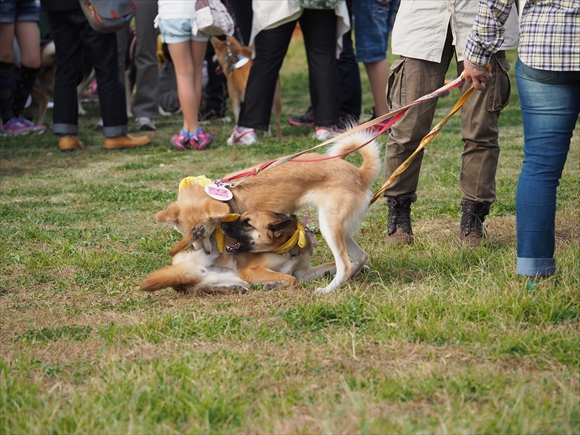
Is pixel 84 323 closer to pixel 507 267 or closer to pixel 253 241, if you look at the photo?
pixel 253 241

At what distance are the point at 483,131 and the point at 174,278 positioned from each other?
205cm

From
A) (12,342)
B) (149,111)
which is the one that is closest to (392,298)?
(12,342)

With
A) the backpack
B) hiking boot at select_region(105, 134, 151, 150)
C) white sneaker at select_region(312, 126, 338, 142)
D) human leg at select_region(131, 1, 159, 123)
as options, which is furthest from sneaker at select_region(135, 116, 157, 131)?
white sneaker at select_region(312, 126, 338, 142)

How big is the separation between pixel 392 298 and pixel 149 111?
276 inches

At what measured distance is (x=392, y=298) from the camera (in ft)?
11.1

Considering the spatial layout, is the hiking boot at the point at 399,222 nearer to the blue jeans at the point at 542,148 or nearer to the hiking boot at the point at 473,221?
the hiking boot at the point at 473,221

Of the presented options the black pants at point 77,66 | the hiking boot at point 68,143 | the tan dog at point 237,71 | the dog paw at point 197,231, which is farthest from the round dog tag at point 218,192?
the hiking boot at point 68,143

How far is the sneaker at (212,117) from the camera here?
393 inches

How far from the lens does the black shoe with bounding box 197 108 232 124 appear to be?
999 cm

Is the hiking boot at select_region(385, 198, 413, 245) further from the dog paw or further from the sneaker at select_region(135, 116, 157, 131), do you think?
the sneaker at select_region(135, 116, 157, 131)

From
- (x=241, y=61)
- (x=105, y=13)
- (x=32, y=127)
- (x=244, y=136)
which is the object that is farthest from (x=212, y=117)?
(x=105, y=13)

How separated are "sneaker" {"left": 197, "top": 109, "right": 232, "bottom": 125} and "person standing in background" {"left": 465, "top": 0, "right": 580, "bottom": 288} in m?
6.93

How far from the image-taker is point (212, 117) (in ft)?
33.2

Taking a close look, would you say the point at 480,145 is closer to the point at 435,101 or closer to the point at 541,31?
the point at 435,101
